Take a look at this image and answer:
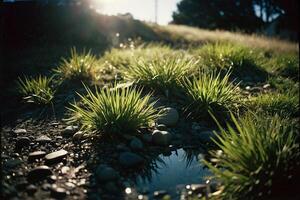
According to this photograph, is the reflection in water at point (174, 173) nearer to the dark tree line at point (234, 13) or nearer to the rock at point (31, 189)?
the rock at point (31, 189)

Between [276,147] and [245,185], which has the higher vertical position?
[276,147]

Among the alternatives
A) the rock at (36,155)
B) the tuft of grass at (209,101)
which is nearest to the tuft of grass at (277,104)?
the tuft of grass at (209,101)

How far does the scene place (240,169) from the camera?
3.04 meters

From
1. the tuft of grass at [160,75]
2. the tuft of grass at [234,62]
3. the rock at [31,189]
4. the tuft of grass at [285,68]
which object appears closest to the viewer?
the rock at [31,189]

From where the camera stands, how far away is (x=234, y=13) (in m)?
33.5

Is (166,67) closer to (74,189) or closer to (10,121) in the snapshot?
(10,121)

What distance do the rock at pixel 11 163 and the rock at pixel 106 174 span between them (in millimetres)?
867

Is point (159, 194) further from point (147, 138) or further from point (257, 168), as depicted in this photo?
point (147, 138)

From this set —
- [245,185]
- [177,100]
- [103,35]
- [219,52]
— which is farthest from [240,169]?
[103,35]

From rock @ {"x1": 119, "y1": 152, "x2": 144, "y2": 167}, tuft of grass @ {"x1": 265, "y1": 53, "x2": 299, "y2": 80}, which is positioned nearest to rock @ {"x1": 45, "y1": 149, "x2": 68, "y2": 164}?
rock @ {"x1": 119, "y1": 152, "x2": 144, "y2": 167}

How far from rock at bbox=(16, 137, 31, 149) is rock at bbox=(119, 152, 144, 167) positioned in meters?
1.25

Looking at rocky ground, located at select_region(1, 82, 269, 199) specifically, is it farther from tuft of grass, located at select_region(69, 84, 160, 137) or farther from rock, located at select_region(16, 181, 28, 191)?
tuft of grass, located at select_region(69, 84, 160, 137)

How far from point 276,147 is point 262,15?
1352 inches

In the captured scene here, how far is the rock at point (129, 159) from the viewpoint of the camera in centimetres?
362
